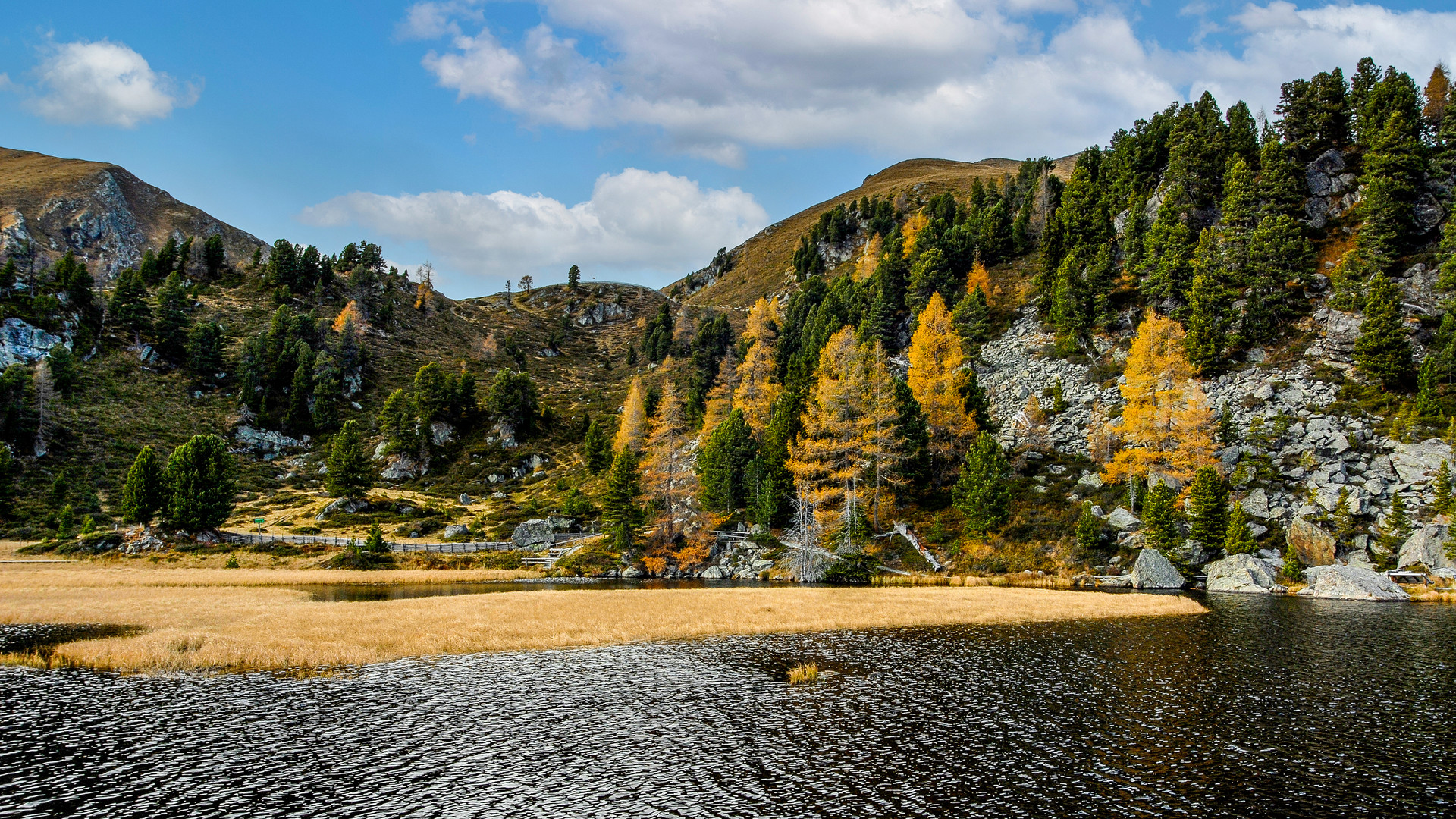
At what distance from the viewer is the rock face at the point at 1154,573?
60.3 metres

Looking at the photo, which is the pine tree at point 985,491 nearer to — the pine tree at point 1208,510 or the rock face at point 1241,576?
the pine tree at point 1208,510

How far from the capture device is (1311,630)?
38406 mm

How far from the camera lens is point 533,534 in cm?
9188

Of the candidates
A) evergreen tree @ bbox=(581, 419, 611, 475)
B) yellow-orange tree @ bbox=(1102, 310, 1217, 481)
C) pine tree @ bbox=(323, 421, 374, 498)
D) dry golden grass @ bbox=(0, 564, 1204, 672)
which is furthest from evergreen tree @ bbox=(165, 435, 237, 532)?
yellow-orange tree @ bbox=(1102, 310, 1217, 481)

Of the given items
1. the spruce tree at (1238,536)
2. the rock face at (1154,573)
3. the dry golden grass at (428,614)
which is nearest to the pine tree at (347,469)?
the dry golden grass at (428,614)

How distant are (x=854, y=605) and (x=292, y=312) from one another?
163m

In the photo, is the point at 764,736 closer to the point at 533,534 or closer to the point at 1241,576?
the point at 1241,576

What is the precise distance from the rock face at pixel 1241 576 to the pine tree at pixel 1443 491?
526 inches

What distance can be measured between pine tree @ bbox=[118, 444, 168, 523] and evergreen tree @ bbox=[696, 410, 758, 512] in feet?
213

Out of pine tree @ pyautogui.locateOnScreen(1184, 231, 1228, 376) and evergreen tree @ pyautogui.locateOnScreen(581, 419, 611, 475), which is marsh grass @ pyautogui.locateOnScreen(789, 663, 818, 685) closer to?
pine tree @ pyautogui.locateOnScreen(1184, 231, 1228, 376)

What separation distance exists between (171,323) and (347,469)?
76.0 metres

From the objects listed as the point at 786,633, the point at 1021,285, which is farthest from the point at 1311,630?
the point at 1021,285

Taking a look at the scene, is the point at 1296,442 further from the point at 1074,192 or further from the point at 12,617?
the point at 12,617

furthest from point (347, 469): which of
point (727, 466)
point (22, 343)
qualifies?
point (22, 343)
